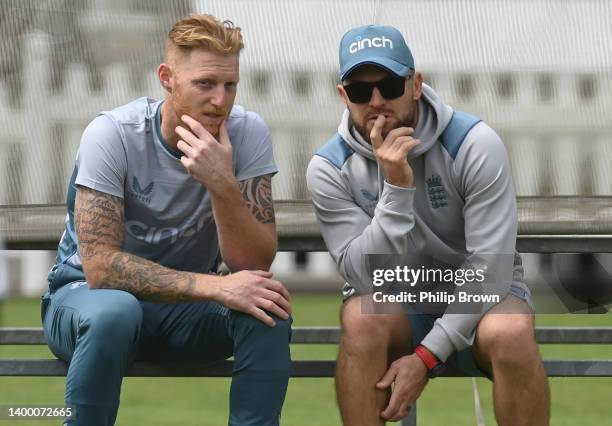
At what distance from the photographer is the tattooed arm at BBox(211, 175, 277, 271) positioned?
3.99 meters

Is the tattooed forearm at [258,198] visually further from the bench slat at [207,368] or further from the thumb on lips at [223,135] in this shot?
the bench slat at [207,368]

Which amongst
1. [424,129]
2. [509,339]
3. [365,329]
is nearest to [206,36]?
[424,129]

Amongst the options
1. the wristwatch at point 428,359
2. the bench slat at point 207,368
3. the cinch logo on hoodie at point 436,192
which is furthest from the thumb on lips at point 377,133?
the bench slat at point 207,368

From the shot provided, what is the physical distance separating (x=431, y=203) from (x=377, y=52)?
49cm

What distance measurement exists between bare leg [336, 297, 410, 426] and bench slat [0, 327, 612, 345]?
0.55m

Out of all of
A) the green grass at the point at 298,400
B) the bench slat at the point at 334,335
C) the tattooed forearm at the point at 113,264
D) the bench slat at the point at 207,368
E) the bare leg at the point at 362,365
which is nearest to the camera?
the bare leg at the point at 362,365

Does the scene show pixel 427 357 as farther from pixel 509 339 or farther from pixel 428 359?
pixel 509 339

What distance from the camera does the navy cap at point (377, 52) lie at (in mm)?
4027

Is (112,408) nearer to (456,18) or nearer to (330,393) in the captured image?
(456,18)

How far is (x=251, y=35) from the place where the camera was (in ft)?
15.7

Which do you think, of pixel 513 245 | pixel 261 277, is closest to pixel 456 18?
pixel 513 245

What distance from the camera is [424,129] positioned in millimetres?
4152

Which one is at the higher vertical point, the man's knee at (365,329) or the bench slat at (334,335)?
the man's knee at (365,329)

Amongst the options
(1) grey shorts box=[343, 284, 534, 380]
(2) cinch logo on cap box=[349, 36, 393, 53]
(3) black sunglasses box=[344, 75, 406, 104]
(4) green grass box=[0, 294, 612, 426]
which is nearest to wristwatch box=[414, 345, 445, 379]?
(1) grey shorts box=[343, 284, 534, 380]
